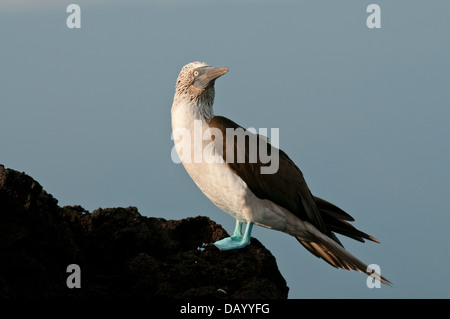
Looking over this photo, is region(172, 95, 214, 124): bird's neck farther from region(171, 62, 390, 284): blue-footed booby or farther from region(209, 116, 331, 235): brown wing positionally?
region(209, 116, 331, 235): brown wing

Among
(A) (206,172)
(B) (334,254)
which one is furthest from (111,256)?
(B) (334,254)

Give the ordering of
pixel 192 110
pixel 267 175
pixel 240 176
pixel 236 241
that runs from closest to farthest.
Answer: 1. pixel 240 176
2. pixel 267 175
3. pixel 192 110
4. pixel 236 241

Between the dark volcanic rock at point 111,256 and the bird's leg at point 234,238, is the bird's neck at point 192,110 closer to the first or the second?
the dark volcanic rock at point 111,256

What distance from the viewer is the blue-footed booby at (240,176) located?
647 centimetres

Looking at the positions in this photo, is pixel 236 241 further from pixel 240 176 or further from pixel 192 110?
pixel 192 110

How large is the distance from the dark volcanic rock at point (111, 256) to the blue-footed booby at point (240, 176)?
409 mm

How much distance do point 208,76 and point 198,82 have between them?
13cm

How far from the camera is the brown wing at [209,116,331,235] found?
21.2 feet

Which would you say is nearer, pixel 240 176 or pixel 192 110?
pixel 240 176

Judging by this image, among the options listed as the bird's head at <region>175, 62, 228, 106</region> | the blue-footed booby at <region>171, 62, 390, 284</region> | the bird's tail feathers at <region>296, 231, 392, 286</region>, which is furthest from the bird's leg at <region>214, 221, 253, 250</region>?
the bird's head at <region>175, 62, 228, 106</region>

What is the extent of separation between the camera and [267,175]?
6.58m

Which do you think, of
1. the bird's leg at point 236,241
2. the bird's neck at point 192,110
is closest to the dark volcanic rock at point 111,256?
the bird's leg at point 236,241
